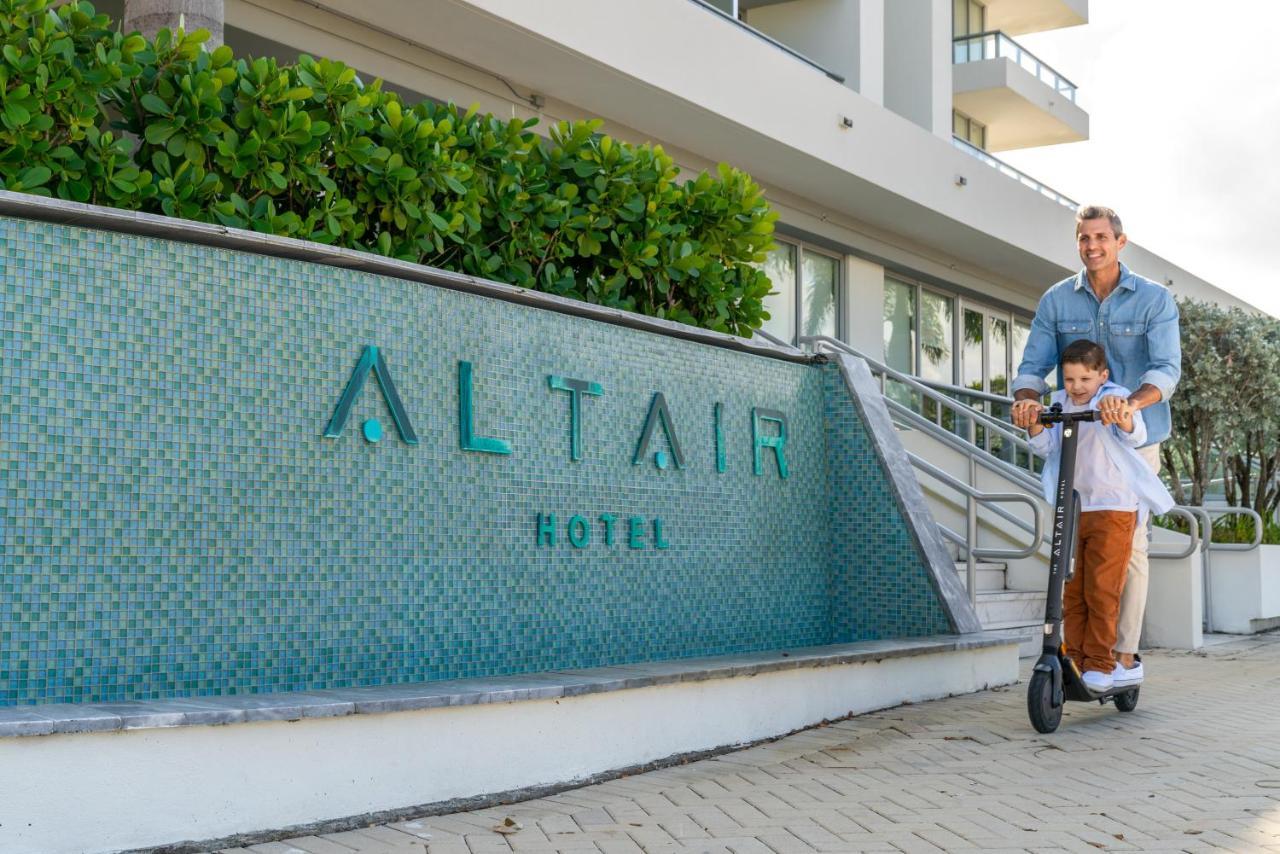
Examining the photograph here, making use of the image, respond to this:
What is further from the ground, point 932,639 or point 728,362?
A: point 728,362

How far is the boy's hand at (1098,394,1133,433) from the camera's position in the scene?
541 cm

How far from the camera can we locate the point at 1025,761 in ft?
16.5

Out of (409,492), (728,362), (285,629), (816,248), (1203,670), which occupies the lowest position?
(1203,670)

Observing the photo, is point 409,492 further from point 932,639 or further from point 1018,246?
point 1018,246

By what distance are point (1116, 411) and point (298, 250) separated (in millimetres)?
3334

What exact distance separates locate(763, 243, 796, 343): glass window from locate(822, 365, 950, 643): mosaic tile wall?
8.34 meters

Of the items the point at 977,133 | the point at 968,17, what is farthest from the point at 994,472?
the point at 968,17

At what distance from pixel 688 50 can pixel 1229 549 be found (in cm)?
672

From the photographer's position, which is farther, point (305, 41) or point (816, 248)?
point (816, 248)

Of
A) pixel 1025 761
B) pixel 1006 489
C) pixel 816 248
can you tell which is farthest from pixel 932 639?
pixel 816 248

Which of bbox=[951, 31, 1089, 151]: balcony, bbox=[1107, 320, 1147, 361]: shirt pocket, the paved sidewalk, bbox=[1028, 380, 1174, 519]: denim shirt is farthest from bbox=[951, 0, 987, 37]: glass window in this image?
the paved sidewalk

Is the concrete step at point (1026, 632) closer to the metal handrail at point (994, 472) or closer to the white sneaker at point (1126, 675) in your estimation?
the metal handrail at point (994, 472)

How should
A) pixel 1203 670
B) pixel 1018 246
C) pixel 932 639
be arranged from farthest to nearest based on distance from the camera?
pixel 1018 246
pixel 1203 670
pixel 932 639

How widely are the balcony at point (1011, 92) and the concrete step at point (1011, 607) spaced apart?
58.2 feet
